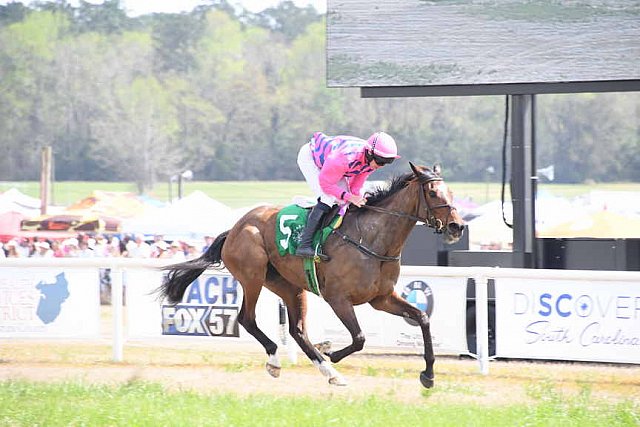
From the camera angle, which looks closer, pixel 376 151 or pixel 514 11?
pixel 376 151

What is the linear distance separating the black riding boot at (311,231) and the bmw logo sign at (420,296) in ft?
7.46

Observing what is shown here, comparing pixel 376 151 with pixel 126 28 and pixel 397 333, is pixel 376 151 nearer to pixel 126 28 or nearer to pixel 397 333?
pixel 397 333

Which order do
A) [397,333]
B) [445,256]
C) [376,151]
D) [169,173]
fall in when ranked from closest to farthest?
1. [376,151]
2. [397,333]
3. [445,256]
4. [169,173]

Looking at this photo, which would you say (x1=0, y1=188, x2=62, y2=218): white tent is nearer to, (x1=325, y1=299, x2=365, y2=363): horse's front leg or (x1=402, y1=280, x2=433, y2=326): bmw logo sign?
(x1=402, y1=280, x2=433, y2=326): bmw logo sign

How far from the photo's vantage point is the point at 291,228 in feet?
29.1

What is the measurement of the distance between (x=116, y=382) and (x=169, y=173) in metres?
48.7

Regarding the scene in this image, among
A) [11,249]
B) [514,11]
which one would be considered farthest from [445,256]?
[11,249]

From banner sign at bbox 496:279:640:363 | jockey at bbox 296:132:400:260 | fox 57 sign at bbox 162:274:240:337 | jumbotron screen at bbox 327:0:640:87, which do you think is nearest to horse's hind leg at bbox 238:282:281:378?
jockey at bbox 296:132:400:260

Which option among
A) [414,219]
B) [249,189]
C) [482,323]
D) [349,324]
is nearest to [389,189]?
[414,219]

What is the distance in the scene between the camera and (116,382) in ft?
30.4

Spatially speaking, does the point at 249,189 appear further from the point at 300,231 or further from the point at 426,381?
the point at 426,381

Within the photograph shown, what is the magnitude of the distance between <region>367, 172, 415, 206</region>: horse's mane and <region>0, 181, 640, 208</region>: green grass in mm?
42548

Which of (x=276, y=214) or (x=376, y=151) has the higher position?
(x=376, y=151)

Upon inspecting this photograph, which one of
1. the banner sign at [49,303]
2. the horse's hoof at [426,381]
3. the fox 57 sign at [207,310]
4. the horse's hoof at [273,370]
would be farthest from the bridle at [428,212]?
the banner sign at [49,303]
